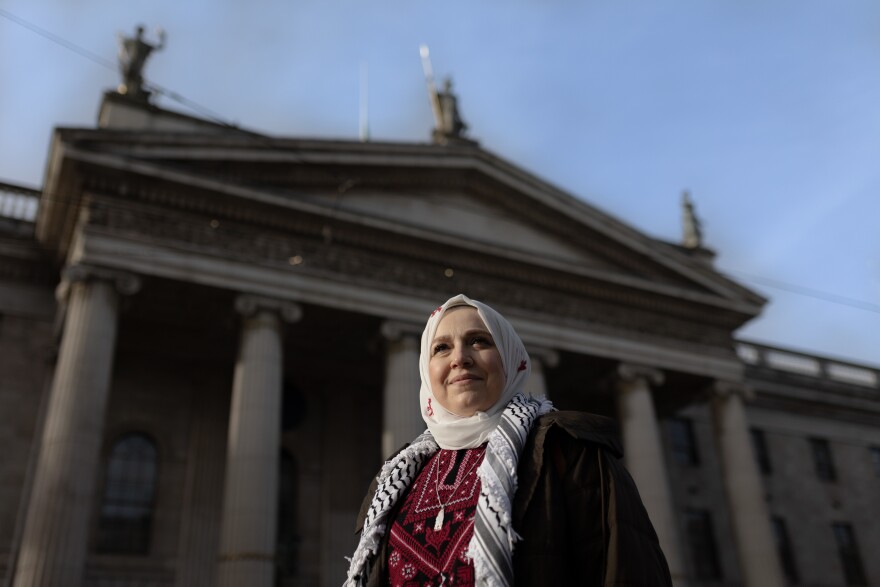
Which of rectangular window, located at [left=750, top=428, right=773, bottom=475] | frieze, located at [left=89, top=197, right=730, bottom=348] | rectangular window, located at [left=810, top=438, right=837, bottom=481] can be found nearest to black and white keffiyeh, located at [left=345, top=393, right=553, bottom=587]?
frieze, located at [left=89, top=197, right=730, bottom=348]

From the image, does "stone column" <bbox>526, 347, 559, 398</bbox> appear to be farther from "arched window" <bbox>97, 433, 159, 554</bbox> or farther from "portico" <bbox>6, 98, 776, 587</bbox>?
"arched window" <bbox>97, 433, 159, 554</bbox>

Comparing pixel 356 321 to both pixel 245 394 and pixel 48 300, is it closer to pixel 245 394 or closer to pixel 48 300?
pixel 245 394

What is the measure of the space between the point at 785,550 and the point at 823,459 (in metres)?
4.67

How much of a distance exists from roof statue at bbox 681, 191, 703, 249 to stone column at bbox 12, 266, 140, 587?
1754 centimetres

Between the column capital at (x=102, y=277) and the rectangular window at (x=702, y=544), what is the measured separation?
62.5ft

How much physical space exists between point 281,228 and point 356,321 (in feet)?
8.89

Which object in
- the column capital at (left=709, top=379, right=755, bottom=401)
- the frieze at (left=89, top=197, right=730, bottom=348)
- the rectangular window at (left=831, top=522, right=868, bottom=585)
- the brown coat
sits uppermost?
the frieze at (left=89, top=197, right=730, bottom=348)

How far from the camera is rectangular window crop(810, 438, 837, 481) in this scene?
3077 cm

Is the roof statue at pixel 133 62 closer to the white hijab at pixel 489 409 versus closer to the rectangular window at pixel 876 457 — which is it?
the white hijab at pixel 489 409

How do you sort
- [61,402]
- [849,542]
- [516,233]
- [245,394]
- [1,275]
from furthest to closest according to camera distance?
[849,542], [516,233], [1,275], [245,394], [61,402]

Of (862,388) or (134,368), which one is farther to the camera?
(862,388)

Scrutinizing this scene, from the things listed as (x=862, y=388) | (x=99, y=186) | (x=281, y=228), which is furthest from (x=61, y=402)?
(x=862, y=388)

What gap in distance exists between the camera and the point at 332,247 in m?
19.0

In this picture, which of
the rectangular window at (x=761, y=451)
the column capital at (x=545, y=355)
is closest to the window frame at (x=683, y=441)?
the rectangular window at (x=761, y=451)
